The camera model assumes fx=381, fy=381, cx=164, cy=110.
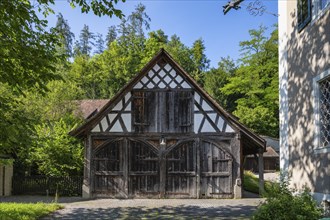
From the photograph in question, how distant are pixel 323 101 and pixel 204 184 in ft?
33.2

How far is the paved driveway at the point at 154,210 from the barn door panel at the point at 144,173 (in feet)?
4.46

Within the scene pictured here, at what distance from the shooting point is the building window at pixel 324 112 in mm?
8141

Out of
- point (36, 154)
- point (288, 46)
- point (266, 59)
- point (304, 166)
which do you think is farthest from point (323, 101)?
point (266, 59)

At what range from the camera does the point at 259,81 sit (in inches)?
1780

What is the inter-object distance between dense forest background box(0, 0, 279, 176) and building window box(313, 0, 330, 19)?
5961 millimetres

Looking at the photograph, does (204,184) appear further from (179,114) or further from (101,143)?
(101,143)

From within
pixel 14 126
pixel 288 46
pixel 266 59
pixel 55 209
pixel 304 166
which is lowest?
pixel 55 209

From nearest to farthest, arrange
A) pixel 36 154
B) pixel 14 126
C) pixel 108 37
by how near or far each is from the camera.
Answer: pixel 14 126
pixel 36 154
pixel 108 37

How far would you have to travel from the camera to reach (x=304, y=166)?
354 inches

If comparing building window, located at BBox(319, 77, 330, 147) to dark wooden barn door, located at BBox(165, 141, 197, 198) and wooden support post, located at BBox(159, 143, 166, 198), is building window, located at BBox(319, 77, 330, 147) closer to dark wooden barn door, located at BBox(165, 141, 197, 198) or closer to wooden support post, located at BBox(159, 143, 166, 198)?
dark wooden barn door, located at BBox(165, 141, 197, 198)

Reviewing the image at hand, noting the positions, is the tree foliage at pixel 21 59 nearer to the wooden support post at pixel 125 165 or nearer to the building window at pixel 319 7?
the building window at pixel 319 7

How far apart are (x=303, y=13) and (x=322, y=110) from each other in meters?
2.53

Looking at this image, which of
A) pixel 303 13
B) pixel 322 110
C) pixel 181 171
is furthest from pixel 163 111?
pixel 322 110

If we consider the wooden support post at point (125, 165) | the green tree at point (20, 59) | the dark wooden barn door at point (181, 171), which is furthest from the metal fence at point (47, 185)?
the green tree at point (20, 59)
